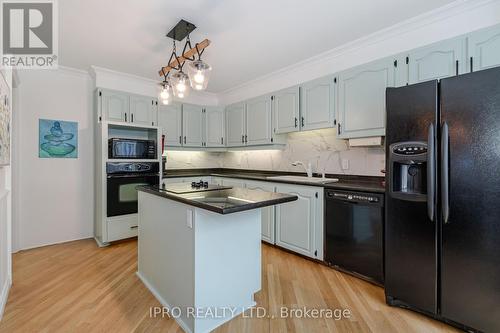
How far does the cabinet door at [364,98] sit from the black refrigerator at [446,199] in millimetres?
500

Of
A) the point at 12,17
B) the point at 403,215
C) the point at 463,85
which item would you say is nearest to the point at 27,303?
the point at 12,17

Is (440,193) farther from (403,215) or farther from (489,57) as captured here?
(489,57)

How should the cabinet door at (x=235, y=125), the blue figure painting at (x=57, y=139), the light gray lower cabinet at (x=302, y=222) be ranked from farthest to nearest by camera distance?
the cabinet door at (x=235, y=125), the blue figure painting at (x=57, y=139), the light gray lower cabinet at (x=302, y=222)

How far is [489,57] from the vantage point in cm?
189

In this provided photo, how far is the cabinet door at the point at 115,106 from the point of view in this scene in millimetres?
3463

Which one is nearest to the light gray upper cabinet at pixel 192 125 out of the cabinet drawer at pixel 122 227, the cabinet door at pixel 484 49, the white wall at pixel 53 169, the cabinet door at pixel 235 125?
the cabinet door at pixel 235 125

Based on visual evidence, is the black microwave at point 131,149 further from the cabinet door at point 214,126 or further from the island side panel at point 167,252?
the island side panel at point 167,252

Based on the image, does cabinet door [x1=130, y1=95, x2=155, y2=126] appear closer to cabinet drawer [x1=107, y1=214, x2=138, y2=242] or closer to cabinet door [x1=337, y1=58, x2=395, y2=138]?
cabinet drawer [x1=107, y1=214, x2=138, y2=242]

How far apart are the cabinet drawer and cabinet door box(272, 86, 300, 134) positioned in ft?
7.97

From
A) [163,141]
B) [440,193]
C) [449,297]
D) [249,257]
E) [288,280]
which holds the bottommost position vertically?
[288,280]

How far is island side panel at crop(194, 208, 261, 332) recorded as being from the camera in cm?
163

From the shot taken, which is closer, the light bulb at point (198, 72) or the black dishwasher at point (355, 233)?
the light bulb at point (198, 72)

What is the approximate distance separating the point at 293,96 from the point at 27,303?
11.2 ft

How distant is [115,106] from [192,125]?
4.08ft
